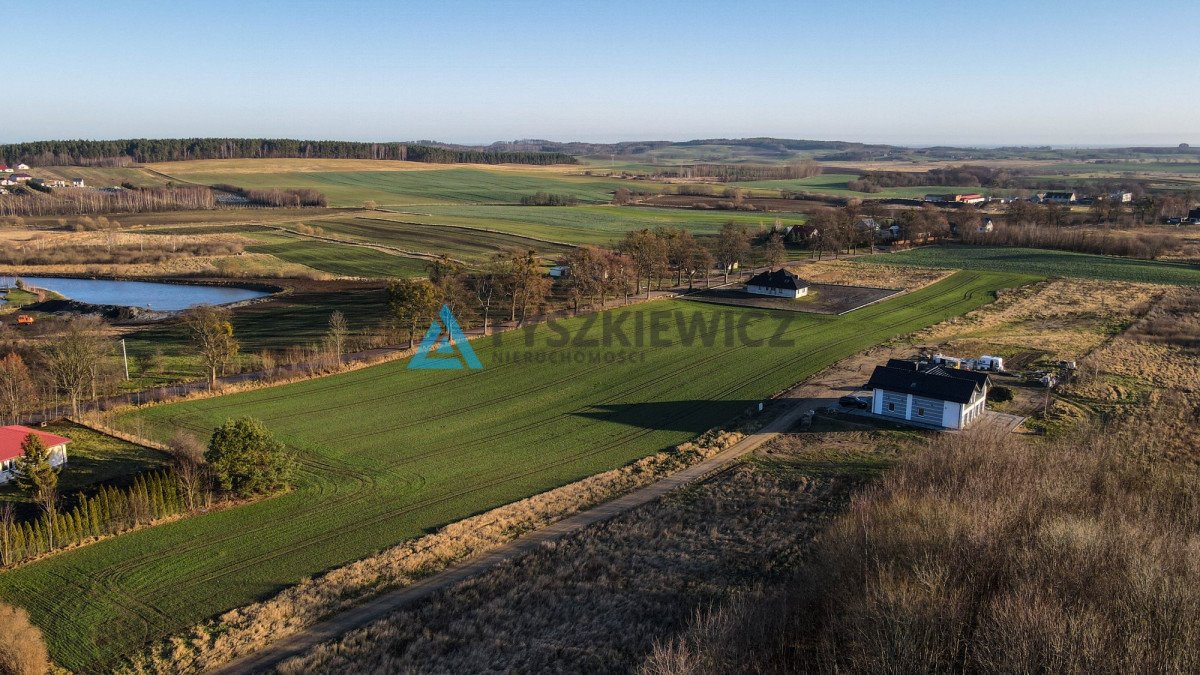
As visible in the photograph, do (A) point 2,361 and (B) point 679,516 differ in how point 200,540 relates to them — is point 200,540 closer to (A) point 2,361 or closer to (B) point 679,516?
(B) point 679,516

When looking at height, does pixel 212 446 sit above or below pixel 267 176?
below

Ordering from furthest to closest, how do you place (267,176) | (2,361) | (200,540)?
(267,176) < (2,361) < (200,540)

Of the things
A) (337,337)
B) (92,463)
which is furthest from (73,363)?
(337,337)

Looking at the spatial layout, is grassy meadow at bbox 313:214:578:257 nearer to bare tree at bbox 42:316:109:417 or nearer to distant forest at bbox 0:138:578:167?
bare tree at bbox 42:316:109:417

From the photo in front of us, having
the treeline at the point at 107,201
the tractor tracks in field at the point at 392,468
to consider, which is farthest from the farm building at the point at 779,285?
the treeline at the point at 107,201

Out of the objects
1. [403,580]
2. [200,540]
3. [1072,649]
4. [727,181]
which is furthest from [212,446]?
[727,181]

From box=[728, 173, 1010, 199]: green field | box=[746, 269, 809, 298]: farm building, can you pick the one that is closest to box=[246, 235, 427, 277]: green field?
box=[746, 269, 809, 298]: farm building
